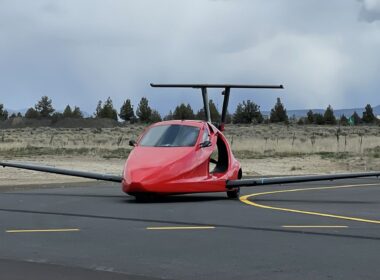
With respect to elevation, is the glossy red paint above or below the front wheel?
above

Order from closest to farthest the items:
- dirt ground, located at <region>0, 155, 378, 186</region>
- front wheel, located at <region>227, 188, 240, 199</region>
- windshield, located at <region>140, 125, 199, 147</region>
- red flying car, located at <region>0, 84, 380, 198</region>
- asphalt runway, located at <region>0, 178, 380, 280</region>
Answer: asphalt runway, located at <region>0, 178, 380, 280</region> → red flying car, located at <region>0, 84, 380, 198</region> → windshield, located at <region>140, 125, 199, 147</region> → front wheel, located at <region>227, 188, 240, 199</region> → dirt ground, located at <region>0, 155, 378, 186</region>

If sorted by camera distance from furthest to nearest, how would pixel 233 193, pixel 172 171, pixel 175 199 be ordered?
1. pixel 233 193
2. pixel 175 199
3. pixel 172 171

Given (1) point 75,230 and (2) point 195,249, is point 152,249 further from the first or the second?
(1) point 75,230

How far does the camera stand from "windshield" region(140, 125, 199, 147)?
16953 mm

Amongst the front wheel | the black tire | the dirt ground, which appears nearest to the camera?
the black tire

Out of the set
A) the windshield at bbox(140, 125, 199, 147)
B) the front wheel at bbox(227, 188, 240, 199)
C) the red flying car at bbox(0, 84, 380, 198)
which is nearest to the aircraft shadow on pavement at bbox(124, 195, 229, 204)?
the front wheel at bbox(227, 188, 240, 199)

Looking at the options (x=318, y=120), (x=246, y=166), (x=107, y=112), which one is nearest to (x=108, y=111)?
(x=107, y=112)

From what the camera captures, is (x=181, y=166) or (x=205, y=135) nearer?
(x=181, y=166)

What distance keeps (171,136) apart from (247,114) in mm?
123925

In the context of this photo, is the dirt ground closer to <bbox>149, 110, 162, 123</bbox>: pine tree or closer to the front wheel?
the front wheel

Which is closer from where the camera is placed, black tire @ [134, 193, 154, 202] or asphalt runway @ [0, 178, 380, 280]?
asphalt runway @ [0, 178, 380, 280]

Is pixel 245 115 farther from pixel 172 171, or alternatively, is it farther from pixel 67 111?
pixel 172 171

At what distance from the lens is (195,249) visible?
9406 mm

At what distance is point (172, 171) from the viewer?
16.0 metres
